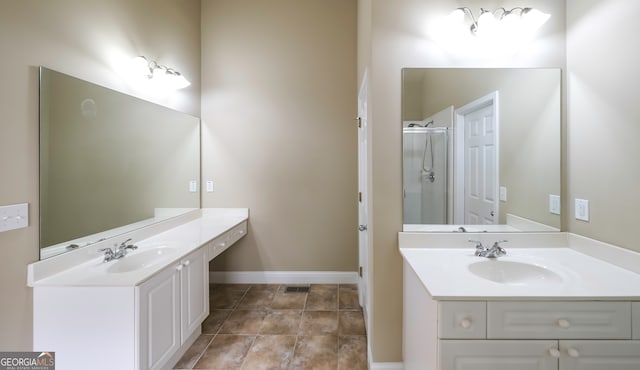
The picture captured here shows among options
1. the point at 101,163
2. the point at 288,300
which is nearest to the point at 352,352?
the point at 288,300

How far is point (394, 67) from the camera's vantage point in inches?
65.3

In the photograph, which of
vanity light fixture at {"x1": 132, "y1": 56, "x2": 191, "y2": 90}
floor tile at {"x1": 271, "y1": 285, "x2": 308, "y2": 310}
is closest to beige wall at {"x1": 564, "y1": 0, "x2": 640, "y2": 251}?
floor tile at {"x1": 271, "y1": 285, "x2": 308, "y2": 310}

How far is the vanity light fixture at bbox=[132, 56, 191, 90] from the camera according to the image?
2119 mm

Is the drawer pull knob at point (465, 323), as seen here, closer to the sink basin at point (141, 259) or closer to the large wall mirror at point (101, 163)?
the sink basin at point (141, 259)

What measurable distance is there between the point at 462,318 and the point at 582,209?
1100 mm

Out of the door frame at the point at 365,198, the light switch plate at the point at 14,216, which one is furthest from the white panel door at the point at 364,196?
the light switch plate at the point at 14,216

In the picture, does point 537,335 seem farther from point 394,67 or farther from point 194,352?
point 194,352

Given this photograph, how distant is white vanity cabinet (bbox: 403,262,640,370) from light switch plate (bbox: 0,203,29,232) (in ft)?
6.23

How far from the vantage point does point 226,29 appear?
3064mm

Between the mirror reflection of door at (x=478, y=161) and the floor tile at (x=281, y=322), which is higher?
the mirror reflection of door at (x=478, y=161)

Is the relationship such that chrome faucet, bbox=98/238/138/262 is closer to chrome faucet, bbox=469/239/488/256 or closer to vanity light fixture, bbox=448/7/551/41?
chrome faucet, bbox=469/239/488/256

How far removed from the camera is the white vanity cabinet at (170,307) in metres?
1.43

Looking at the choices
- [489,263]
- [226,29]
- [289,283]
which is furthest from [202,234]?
[226,29]

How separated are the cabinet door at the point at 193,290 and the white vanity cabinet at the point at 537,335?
1.52 meters
